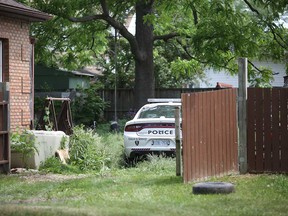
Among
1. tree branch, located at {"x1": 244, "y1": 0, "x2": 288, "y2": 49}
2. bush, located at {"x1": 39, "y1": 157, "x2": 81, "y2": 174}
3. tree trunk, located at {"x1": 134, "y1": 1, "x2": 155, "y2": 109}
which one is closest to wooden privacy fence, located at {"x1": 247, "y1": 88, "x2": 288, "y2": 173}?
bush, located at {"x1": 39, "y1": 157, "x2": 81, "y2": 174}

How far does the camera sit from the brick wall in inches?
613

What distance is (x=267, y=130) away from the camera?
11.9 meters

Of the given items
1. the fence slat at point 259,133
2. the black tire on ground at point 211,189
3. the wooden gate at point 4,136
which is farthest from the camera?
the wooden gate at point 4,136

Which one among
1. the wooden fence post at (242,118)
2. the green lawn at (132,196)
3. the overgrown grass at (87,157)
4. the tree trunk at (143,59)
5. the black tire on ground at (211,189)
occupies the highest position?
the tree trunk at (143,59)

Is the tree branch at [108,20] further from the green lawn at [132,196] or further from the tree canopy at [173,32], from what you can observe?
the green lawn at [132,196]

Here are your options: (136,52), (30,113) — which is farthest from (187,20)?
(30,113)

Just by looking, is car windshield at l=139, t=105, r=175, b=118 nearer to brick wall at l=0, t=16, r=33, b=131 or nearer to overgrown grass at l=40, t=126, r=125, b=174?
overgrown grass at l=40, t=126, r=125, b=174

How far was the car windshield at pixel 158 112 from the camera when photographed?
15312 millimetres

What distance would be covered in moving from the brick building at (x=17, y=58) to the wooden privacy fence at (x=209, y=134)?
571 centimetres

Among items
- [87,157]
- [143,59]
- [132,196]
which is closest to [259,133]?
[132,196]

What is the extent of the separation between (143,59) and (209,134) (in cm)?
1233

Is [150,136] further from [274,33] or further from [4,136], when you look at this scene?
[274,33]

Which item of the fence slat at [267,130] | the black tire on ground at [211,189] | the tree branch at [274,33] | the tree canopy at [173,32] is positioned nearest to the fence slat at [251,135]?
the fence slat at [267,130]

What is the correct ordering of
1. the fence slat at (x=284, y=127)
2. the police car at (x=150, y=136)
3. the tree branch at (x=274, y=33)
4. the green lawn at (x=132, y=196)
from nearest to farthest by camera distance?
the green lawn at (x=132, y=196)
the fence slat at (x=284, y=127)
the police car at (x=150, y=136)
the tree branch at (x=274, y=33)
